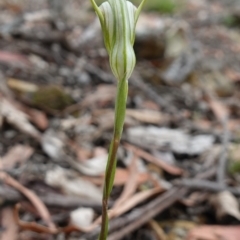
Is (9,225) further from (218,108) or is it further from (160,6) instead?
(160,6)

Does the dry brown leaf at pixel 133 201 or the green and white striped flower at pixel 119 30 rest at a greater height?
the green and white striped flower at pixel 119 30

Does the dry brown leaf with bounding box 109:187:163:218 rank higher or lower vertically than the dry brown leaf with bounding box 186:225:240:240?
higher

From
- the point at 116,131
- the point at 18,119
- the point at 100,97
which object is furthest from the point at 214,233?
the point at 100,97

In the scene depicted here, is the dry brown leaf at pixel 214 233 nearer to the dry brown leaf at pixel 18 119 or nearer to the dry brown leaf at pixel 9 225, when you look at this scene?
the dry brown leaf at pixel 9 225

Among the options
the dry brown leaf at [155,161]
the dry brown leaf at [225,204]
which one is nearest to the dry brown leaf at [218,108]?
the dry brown leaf at [155,161]

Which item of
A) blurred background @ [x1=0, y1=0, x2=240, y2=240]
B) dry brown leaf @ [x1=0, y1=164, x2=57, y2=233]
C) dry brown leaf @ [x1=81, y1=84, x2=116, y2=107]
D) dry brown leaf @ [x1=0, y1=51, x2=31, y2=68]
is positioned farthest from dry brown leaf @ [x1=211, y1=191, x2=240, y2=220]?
dry brown leaf @ [x1=0, y1=51, x2=31, y2=68]

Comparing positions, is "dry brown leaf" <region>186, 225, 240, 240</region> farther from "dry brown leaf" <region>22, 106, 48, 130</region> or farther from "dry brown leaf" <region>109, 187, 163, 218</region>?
"dry brown leaf" <region>22, 106, 48, 130</region>

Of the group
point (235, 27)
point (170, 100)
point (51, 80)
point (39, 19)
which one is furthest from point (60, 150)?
point (235, 27)
